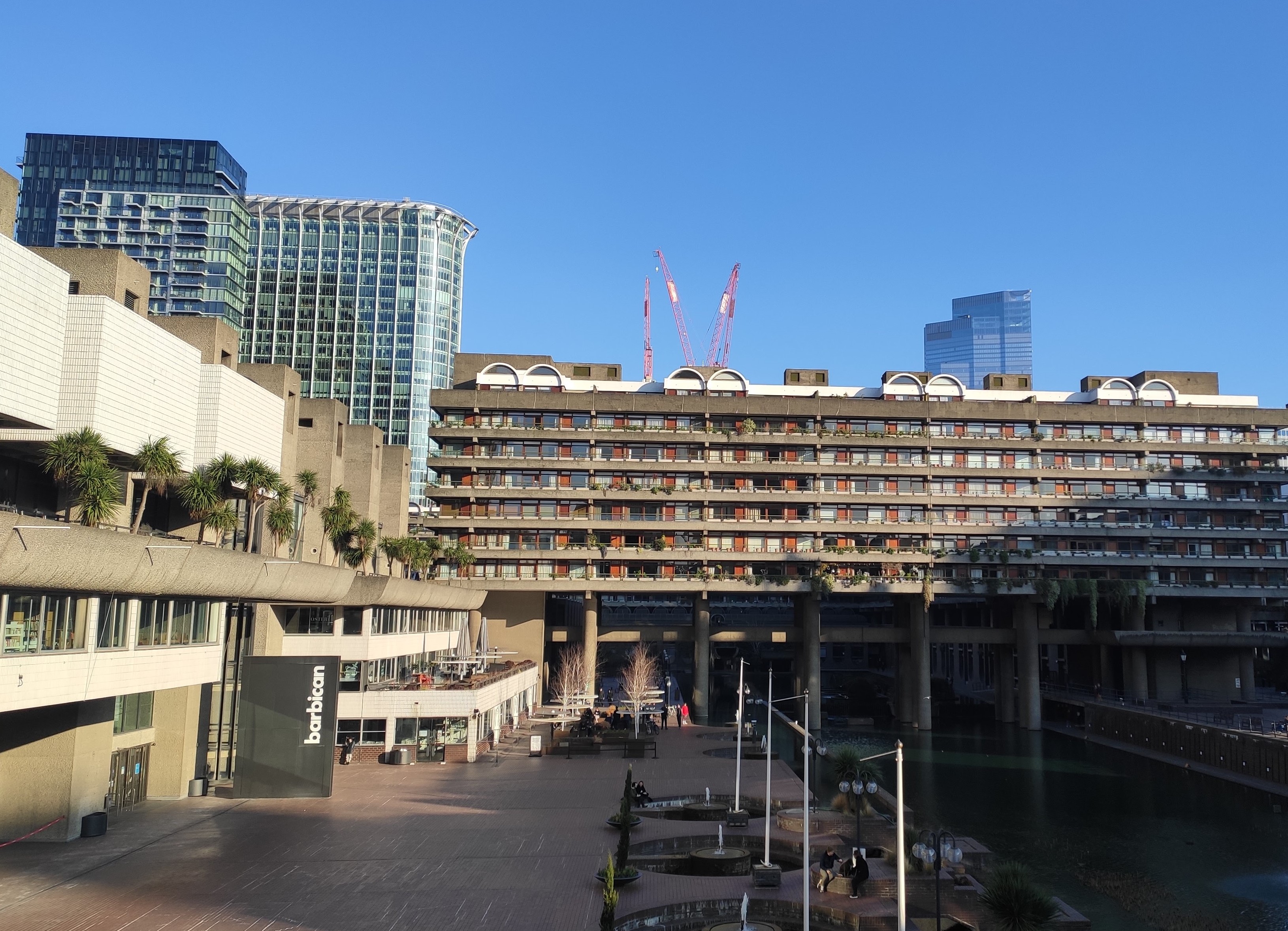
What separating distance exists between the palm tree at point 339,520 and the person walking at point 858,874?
3551cm

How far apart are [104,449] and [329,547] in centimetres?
2521

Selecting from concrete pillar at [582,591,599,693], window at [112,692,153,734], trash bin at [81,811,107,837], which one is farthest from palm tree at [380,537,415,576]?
trash bin at [81,811,107,837]

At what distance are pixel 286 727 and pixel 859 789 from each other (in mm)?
25234

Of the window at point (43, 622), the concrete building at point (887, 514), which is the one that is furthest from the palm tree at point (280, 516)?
the concrete building at point (887, 514)

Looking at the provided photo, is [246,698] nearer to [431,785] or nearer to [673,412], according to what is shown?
[431,785]

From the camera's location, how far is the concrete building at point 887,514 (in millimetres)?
87750

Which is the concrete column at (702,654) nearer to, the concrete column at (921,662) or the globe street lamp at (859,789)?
the concrete column at (921,662)

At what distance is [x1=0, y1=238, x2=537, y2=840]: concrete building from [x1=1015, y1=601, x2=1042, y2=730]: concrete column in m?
51.2

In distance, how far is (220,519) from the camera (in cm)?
4175

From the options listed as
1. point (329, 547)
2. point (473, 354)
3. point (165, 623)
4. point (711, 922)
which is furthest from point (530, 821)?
point (473, 354)

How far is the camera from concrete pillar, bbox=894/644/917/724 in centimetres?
9006

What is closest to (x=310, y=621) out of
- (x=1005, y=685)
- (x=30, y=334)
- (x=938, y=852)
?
(x=30, y=334)

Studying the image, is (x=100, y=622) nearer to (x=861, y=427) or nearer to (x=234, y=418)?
(x=234, y=418)

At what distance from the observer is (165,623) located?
127 ft
